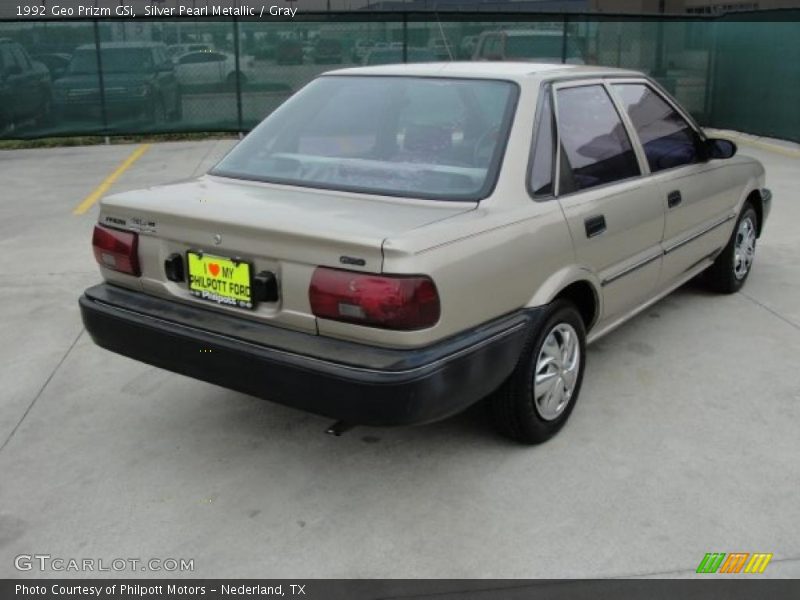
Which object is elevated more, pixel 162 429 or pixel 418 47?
pixel 418 47

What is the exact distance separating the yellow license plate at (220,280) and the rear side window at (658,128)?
2.19m

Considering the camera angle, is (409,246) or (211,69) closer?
(409,246)

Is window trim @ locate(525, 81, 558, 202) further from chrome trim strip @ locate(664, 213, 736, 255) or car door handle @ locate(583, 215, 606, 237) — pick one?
chrome trim strip @ locate(664, 213, 736, 255)

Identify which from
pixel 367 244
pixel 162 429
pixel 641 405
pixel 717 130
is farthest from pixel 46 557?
pixel 717 130

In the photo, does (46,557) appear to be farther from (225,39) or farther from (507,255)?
(225,39)

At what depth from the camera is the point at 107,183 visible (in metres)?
10.1

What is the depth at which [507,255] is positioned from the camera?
3.08 m

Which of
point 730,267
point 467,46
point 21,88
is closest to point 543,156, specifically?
point 730,267

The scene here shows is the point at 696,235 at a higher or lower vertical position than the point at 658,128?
lower

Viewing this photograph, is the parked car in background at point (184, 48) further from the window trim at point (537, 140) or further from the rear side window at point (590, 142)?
the window trim at point (537, 140)

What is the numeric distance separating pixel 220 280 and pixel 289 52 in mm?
11574

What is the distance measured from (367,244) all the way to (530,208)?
813 mm

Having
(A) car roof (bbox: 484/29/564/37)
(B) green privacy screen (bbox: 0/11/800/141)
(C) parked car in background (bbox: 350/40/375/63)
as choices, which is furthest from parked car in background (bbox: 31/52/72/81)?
(A) car roof (bbox: 484/29/564/37)

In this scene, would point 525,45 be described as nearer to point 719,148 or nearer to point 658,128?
point 719,148
